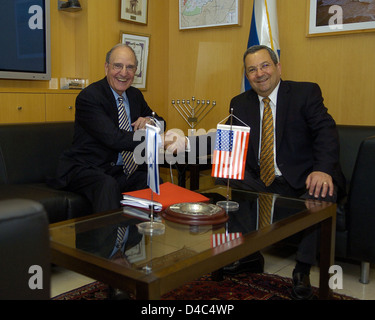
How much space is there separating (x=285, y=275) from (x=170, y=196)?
0.96 metres

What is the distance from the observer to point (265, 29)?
3605mm

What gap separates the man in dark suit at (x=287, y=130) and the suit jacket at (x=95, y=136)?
0.77m

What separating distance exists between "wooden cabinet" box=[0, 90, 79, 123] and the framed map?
1381mm

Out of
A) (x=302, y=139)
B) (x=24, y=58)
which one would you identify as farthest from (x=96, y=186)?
(x=24, y=58)

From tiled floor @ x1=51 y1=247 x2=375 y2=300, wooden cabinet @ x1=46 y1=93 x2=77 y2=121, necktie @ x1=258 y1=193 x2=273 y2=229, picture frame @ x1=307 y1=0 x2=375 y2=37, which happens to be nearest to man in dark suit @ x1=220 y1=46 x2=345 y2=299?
necktie @ x1=258 y1=193 x2=273 y2=229

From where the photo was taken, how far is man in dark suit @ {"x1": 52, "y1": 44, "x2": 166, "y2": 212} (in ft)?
8.97

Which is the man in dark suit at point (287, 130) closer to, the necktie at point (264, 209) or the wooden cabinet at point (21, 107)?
the necktie at point (264, 209)

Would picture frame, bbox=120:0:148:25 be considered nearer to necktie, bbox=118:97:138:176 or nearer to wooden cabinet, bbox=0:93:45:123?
wooden cabinet, bbox=0:93:45:123

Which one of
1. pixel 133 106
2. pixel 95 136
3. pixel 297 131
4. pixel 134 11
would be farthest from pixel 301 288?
pixel 134 11

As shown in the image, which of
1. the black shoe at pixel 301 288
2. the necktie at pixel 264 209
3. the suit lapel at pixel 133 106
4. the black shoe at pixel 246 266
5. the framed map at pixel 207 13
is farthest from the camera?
the framed map at pixel 207 13

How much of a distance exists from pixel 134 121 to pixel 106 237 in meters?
1.58

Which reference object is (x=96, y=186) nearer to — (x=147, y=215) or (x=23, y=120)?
(x=147, y=215)

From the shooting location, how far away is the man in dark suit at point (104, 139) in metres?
2.73

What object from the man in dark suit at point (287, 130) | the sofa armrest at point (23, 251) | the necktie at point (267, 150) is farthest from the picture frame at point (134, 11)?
the sofa armrest at point (23, 251)
